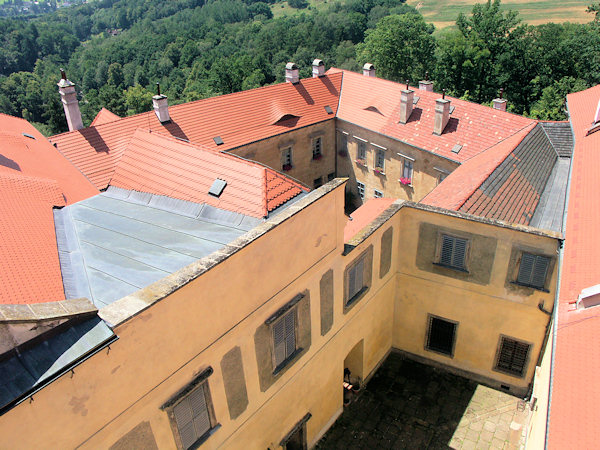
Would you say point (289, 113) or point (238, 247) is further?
point (289, 113)

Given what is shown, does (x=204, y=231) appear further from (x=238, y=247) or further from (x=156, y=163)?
(x=156, y=163)

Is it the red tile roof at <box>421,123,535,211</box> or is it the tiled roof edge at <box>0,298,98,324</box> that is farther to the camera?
the red tile roof at <box>421,123,535,211</box>

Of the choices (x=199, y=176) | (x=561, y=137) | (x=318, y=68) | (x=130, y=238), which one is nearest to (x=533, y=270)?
(x=561, y=137)

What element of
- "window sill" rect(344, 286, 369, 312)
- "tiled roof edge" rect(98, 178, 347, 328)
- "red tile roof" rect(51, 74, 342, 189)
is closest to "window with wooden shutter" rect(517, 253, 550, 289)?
"window sill" rect(344, 286, 369, 312)

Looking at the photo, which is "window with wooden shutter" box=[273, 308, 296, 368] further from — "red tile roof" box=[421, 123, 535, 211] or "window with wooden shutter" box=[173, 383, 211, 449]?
"red tile roof" box=[421, 123, 535, 211]

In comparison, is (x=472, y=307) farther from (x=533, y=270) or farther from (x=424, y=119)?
(x=424, y=119)

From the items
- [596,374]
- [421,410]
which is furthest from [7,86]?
[596,374]
